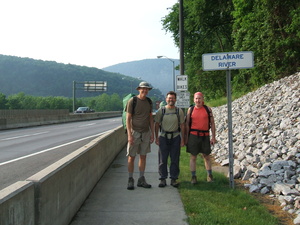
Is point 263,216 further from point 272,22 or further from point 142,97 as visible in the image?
point 272,22

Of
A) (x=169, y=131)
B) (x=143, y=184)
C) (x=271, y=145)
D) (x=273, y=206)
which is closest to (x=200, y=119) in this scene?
(x=169, y=131)

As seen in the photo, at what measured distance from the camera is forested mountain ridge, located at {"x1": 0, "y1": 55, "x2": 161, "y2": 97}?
531 feet

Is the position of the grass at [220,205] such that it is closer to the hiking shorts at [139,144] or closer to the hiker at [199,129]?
the hiker at [199,129]

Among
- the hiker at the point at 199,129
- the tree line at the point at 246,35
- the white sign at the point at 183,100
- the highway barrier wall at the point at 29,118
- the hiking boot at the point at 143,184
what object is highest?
the tree line at the point at 246,35

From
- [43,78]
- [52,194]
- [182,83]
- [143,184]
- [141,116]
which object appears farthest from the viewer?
[43,78]

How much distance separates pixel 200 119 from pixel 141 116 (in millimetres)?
1122

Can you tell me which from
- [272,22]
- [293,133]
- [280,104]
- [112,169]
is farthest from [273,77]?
[112,169]

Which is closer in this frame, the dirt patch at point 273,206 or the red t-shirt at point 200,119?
the dirt patch at point 273,206

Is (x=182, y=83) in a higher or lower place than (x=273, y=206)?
higher

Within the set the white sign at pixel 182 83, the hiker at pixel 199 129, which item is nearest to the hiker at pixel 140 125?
the hiker at pixel 199 129

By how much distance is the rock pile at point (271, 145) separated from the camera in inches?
223

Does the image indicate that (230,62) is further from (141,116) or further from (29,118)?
(29,118)

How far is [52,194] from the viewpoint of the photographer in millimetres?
3412

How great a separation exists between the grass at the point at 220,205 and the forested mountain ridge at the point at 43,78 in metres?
154
